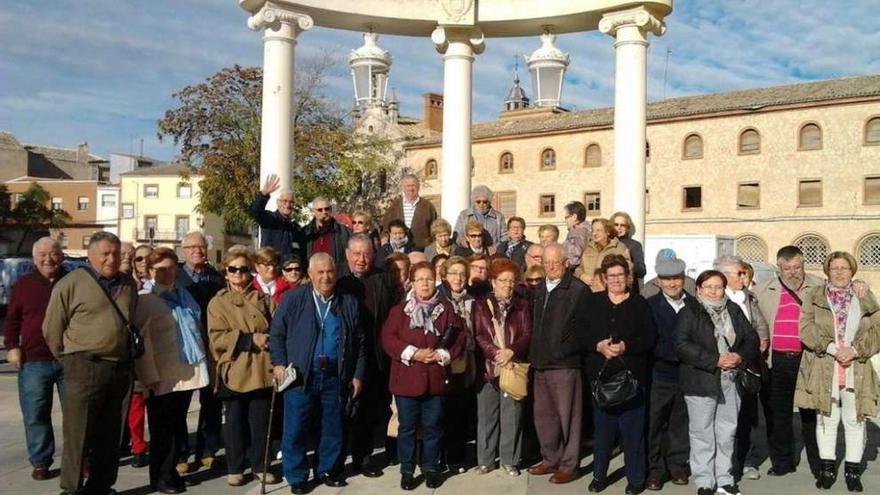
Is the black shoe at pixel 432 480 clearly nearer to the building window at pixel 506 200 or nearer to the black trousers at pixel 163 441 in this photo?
the black trousers at pixel 163 441

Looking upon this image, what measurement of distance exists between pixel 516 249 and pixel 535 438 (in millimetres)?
2292

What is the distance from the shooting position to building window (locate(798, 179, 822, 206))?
163ft

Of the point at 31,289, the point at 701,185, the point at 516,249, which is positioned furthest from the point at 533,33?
the point at 701,185

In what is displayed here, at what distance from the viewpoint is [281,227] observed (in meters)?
8.83

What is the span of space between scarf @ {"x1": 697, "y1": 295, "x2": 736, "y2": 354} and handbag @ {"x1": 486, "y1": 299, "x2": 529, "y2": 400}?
159 cm

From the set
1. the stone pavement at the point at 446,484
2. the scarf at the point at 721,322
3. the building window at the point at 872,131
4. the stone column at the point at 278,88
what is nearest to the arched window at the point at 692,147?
the building window at the point at 872,131

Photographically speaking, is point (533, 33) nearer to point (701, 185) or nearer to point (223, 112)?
point (223, 112)

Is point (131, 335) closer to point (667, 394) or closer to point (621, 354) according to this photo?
point (621, 354)

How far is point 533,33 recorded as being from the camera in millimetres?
12070

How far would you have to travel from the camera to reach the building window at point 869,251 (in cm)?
4694

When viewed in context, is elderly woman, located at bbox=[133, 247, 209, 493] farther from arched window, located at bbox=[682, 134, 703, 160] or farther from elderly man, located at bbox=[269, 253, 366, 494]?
arched window, located at bbox=[682, 134, 703, 160]

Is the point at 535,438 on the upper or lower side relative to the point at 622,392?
lower

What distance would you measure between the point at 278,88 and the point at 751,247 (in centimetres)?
4546

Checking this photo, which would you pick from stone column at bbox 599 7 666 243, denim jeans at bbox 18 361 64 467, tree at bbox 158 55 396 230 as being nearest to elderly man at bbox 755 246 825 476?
stone column at bbox 599 7 666 243
